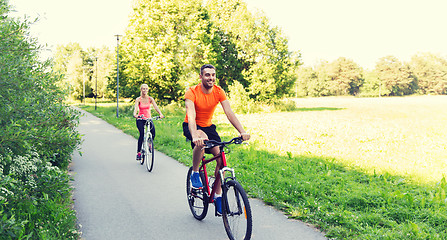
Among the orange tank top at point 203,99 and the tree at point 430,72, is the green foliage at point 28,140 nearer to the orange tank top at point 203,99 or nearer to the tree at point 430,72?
the orange tank top at point 203,99

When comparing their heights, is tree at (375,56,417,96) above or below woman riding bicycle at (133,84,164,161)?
above

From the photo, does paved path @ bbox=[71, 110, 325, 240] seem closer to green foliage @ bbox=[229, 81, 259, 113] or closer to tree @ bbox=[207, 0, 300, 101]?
green foliage @ bbox=[229, 81, 259, 113]

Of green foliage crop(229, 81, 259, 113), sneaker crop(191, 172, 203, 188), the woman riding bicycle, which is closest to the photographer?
sneaker crop(191, 172, 203, 188)

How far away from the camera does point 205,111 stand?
4371 millimetres

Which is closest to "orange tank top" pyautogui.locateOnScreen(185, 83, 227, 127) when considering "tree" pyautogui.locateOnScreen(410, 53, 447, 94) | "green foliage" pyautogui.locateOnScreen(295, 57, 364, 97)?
"green foliage" pyautogui.locateOnScreen(295, 57, 364, 97)

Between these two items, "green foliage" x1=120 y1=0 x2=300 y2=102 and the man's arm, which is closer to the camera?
the man's arm

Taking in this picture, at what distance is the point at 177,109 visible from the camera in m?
30.5

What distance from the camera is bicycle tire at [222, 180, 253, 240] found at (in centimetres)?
365

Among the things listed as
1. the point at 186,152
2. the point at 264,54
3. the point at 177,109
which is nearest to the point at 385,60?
the point at 264,54

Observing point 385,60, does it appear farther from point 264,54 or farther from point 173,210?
point 173,210

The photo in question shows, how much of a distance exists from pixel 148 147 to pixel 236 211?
4687 mm

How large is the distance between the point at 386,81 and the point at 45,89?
112 m

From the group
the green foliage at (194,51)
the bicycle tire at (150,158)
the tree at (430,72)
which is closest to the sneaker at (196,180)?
the bicycle tire at (150,158)

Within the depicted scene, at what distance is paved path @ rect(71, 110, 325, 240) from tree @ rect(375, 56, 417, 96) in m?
109
